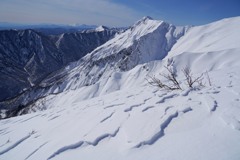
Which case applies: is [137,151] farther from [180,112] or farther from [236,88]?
[236,88]

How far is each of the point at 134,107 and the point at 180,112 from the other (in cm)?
133

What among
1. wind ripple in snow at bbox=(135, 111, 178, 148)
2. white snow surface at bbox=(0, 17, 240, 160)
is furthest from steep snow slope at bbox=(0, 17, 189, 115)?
wind ripple in snow at bbox=(135, 111, 178, 148)

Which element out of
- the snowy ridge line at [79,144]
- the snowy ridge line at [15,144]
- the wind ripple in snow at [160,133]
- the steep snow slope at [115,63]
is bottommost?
the steep snow slope at [115,63]

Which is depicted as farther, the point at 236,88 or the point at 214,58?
the point at 214,58

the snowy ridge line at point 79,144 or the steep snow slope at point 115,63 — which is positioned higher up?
the snowy ridge line at point 79,144

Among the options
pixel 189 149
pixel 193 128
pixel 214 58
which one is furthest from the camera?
pixel 214 58

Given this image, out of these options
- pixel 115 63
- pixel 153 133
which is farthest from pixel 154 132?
pixel 115 63

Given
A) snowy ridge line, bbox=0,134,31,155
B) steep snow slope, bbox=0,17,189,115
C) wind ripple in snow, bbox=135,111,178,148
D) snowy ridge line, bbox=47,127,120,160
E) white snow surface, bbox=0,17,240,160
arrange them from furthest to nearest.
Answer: steep snow slope, bbox=0,17,189,115
snowy ridge line, bbox=0,134,31,155
snowy ridge line, bbox=47,127,120,160
wind ripple in snow, bbox=135,111,178,148
white snow surface, bbox=0,17,240,160

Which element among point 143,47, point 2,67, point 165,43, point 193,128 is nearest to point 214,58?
point 193,128

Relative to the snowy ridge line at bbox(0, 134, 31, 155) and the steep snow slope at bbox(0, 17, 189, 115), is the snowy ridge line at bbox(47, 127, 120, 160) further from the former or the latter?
the steep snow slope at bbox(0, 17, 189, 115)

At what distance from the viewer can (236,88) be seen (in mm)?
5531

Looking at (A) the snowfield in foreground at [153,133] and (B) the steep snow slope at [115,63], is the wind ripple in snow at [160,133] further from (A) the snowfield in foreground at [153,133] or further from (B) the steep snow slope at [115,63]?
(B) the steep snow slope at [115,63]

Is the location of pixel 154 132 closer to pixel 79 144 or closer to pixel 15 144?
pixel 79 144

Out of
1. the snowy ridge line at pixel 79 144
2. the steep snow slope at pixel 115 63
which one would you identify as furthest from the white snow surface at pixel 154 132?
the steep snow slope at pixel 115 63
